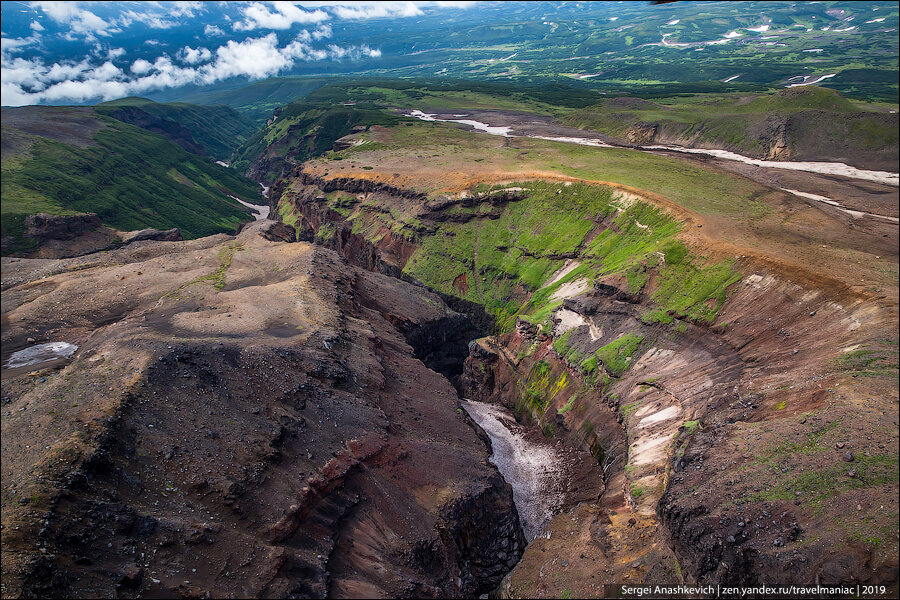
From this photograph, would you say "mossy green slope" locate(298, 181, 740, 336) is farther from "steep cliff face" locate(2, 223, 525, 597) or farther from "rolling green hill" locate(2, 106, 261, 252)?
"rolling green hill" locate(2, 106, 261, 252)

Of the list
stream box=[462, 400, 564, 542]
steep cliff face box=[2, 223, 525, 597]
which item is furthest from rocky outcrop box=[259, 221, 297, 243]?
stream box=[462, 400, 564, 542]

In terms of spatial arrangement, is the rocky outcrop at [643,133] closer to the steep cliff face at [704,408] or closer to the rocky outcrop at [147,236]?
the steep cliff face at [704,408]

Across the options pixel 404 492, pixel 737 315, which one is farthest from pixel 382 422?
pixel 737 315

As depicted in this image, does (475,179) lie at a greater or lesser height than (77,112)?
lesser

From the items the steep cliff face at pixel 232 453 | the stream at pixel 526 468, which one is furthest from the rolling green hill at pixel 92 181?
the stream at pixel 526 468

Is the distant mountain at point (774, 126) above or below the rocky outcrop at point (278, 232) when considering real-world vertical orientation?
above

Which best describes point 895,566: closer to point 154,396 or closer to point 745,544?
point 745,544
